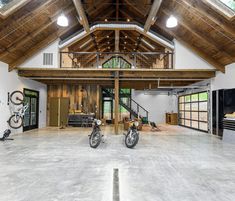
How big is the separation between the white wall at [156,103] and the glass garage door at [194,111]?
1.94 metres

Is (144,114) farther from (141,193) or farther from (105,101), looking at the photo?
(141,193)

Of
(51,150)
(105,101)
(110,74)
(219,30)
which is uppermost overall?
(219,30)

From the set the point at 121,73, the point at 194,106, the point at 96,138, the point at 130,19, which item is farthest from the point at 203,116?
the point at 96,138

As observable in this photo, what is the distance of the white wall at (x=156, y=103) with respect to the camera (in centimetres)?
1677

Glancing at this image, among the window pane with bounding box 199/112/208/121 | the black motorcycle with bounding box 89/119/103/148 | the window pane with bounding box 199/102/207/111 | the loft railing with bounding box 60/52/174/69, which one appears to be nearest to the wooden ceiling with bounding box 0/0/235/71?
the loft railing with bounding box 60/52/174/69

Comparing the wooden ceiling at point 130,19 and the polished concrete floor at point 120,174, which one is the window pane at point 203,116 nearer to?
the wooden ceiling at point 130,19

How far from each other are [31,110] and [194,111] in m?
10.5

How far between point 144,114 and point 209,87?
7235 mm

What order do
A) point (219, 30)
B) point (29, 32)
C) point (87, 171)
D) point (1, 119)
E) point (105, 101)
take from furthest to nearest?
point (105, 101)
point (1, 119)
point (29, 32)
point (219, 30)
point (87, 171)

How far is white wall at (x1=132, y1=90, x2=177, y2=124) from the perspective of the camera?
660 inches

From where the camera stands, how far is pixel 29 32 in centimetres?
768

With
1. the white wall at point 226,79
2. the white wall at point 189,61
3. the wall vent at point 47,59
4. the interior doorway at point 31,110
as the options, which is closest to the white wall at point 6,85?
the interior doorway at point 31,110

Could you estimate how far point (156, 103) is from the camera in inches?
664

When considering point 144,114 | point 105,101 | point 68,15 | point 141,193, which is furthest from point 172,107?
point 141,193
